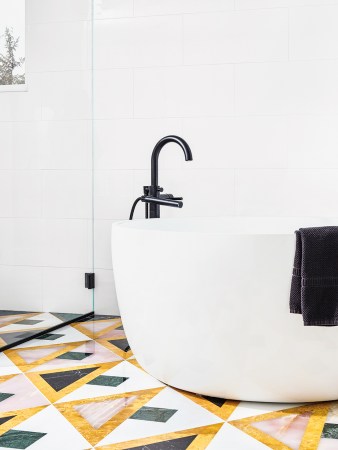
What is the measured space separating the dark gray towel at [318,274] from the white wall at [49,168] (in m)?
1.47

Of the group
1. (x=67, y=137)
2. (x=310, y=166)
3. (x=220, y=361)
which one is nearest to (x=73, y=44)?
(x=67, y=137)

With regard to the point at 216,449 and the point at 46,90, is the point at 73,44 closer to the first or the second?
the point at 46,90

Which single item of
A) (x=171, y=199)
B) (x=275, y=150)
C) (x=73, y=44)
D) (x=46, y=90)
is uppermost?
(x=73, y=44)

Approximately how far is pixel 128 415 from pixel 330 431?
624 mm

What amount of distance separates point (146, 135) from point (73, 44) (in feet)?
2.13

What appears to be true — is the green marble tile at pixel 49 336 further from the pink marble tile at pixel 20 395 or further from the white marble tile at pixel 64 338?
the pink marble tile at pixel 20 395

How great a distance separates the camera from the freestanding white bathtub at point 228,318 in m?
1.79

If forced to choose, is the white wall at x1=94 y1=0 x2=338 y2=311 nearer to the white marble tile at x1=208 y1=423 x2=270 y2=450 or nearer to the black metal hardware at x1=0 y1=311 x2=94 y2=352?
the black metal hardware at x1=0 y1=311 x2=94 y2=352

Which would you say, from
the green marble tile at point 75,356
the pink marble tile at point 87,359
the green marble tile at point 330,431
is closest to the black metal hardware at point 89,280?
the pink marble tile at point 87,359

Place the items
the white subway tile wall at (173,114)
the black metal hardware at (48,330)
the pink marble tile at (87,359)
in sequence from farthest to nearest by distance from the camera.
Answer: the white subway tile wall at (173,114), the black metal hardware at (48,330), the pink marble tile at (87,359)

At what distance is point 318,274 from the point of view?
171 centimetres

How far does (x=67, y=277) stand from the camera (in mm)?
3264

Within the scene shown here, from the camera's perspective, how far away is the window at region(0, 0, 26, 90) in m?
2.55

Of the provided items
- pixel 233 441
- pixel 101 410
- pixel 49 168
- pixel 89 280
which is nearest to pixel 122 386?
pixel 101 410
